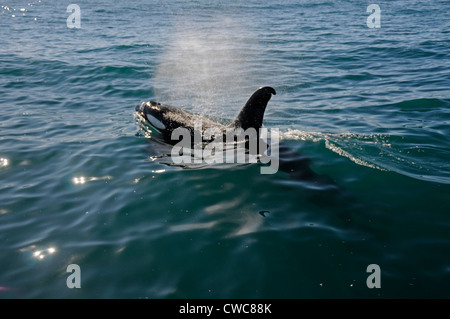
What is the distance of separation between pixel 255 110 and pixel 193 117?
225cm

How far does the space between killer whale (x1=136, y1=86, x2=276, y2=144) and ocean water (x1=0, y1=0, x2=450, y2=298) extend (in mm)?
558

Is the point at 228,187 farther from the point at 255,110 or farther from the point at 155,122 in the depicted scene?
the point at 155,122

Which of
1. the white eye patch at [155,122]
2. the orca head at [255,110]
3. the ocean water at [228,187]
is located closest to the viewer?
the ocean water at [228,187]

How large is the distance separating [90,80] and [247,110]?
11.1 meters

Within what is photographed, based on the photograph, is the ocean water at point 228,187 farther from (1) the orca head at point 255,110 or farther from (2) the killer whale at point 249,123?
(1) the orca head at point 255,110

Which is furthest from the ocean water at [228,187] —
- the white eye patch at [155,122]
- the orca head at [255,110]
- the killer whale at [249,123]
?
the orca head at [255,110]

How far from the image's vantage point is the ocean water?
5.41 metres

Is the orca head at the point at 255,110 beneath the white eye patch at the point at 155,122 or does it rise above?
above

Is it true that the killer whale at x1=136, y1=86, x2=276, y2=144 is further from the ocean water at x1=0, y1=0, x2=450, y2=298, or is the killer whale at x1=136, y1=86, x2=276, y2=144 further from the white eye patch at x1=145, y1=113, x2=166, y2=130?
the ocean water at x1=0, y1=0, x2=450, y2=298

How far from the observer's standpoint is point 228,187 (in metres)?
7.81

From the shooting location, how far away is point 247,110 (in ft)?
31.1

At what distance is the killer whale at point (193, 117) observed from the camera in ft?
30.6

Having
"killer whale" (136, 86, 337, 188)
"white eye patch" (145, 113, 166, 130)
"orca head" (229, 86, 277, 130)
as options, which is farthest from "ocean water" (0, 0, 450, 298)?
"orca head" (229, 86, 277, 130)

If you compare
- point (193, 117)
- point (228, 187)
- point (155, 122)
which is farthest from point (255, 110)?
point (155, 122)
